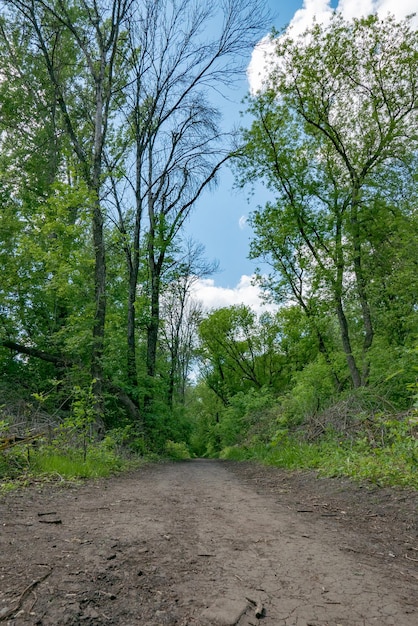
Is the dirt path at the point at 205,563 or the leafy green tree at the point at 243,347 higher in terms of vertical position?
the leafy green tree at the point at 243,347

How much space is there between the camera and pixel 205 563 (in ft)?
7.81

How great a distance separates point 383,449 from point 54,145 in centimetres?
1556

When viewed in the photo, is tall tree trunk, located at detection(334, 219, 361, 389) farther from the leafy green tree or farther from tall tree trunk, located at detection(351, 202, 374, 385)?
the leafy green tree

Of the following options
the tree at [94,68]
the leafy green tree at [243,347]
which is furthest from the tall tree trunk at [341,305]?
the leafy green tree at [243,347]

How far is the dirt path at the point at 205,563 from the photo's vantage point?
174 cm

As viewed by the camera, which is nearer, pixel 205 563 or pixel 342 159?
pixel 205 563

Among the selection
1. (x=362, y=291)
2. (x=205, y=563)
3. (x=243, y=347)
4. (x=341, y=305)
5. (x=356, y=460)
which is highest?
(x=243, y=347)

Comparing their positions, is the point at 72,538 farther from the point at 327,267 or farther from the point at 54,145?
the point at 54,145

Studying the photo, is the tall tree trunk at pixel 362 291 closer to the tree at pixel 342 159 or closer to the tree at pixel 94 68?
the tree at pixel 342 159

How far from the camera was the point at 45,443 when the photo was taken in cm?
678

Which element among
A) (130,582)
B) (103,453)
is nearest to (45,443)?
(103,453)

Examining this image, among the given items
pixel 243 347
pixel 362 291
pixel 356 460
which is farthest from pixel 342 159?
pixel 243 347

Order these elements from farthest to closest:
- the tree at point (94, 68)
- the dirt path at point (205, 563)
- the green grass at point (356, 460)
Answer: the tree at point (94, 68) < the green grass at point (356, 460) < the dirt path at point (205, 563)

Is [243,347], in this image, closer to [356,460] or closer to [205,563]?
[356,460]
